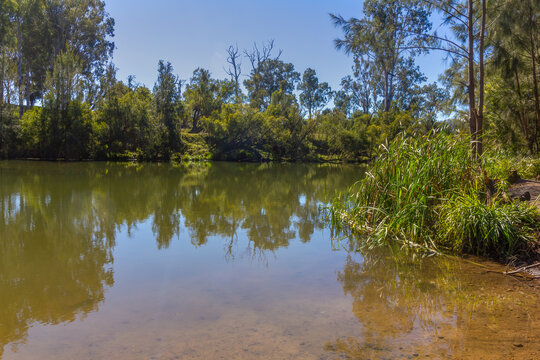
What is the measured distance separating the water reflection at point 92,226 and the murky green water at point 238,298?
0.03 meters

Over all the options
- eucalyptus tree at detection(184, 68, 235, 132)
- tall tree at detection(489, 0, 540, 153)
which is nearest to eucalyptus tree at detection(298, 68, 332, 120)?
eucalyptus tree at detection(184, 68, 235, 132)

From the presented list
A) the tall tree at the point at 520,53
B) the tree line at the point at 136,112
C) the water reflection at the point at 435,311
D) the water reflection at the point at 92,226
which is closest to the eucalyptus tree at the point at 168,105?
the tree line at the point at 136,112

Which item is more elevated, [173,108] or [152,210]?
[173,108]

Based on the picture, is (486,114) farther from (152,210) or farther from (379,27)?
(152,210)

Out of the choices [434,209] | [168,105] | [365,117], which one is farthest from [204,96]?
[434,209]

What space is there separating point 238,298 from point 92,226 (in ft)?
14.8

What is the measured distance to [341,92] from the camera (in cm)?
5384

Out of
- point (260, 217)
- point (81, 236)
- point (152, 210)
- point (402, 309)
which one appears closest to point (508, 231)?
point (402, 309)

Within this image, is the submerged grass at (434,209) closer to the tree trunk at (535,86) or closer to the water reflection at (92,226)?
the water reflection at (92,226)

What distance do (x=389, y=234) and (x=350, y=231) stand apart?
92 cm

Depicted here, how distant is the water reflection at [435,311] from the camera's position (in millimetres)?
2787

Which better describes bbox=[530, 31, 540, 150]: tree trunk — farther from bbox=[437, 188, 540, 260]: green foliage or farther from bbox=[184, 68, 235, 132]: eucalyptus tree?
bbox=[184, 68, 235, 132]: eucalyptus tree

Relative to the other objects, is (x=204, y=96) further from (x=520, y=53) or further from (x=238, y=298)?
(x=238, y=298)

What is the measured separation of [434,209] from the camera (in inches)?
Answer: 224
